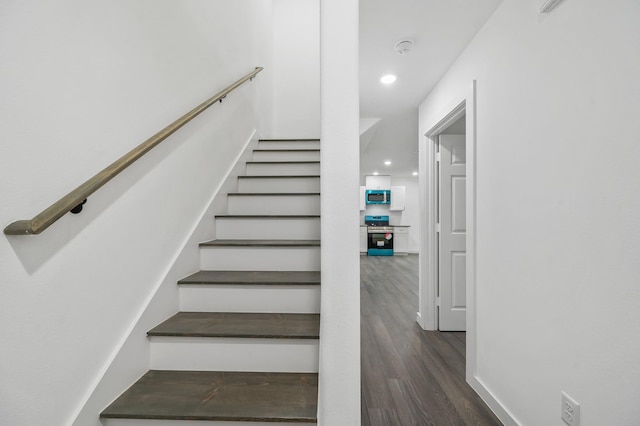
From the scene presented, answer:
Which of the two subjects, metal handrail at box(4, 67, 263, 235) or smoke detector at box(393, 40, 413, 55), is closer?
metal handrail at box(4, 67, 263, 235)

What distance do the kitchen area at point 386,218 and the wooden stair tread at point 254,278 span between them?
7.61 meters

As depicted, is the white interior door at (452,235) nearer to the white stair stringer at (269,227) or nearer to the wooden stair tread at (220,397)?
the white stair stringer at (269,227)

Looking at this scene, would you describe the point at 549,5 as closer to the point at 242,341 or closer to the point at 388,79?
the point at 388,79

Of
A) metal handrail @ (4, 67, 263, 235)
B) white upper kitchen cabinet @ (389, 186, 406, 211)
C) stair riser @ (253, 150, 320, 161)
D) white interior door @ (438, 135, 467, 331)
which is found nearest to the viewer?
metal handrail @ (4, 67, 263, 235)

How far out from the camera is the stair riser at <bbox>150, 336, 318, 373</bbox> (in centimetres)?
133

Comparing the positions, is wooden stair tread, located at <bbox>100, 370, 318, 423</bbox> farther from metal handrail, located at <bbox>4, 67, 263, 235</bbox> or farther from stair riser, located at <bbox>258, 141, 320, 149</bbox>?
stair riser, located at <bbox>258, 141, 320, 149</bbox>


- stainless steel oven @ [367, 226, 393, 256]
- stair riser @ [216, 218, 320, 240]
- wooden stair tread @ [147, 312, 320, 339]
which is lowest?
stainless steel oven @ [367, 226, 393, 256]

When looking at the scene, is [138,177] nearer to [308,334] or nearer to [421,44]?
[308,334]

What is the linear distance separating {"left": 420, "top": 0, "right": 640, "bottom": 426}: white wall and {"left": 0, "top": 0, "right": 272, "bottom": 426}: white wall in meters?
1.87

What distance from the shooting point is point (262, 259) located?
179 centimetres

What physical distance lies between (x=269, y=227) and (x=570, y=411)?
1789 millimetres

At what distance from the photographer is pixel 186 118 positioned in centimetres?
148

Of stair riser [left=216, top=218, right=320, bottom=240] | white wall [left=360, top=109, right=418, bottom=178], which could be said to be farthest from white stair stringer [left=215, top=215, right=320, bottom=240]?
white wall [left=360, top=109, right=418, bottom=178]

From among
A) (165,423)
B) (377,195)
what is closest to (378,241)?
(377,195)
